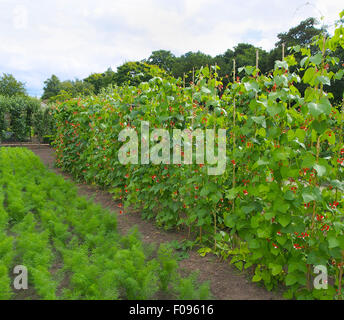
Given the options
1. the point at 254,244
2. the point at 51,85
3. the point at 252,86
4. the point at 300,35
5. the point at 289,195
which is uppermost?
the point at 51,85

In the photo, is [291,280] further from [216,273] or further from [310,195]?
[216,273]

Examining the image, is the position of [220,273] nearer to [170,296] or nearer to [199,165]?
[170,296]

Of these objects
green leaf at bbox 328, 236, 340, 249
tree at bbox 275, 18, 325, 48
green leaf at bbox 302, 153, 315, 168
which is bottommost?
green leaf at bbox 328, 236, 340, 249

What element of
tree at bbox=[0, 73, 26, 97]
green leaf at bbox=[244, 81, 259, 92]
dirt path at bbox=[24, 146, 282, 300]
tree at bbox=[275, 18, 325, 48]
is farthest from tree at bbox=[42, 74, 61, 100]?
green leaf at bbox=[244, 81, 259, 92]

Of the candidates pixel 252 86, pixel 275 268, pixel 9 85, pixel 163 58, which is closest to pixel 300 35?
pixel 163 58

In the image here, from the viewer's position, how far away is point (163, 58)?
137 feet

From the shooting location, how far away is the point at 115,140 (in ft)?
16.5

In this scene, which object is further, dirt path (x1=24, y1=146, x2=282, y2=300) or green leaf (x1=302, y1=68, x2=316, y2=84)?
dirt path (x1=24, y1=146, x2=282, y2=300)

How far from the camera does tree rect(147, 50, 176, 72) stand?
136ft

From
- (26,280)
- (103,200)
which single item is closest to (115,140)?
(103,200)

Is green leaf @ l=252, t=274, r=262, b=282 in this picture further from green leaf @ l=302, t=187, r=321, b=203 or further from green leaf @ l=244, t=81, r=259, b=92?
green leaf @ l=244, t=81, r=259, b=92

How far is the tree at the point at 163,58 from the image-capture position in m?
41.4

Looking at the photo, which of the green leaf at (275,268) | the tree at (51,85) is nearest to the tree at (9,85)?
the tree at (51,85)
